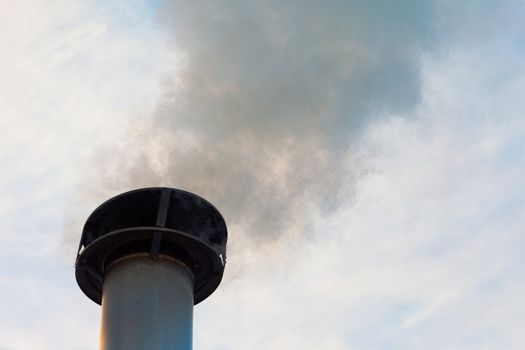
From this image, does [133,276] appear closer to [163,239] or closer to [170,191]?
[163,239]

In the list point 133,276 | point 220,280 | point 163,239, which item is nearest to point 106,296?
point 133,276

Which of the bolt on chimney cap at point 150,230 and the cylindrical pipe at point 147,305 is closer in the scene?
the cylindrical pipe at point 147,305

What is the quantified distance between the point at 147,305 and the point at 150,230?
41.7 inches

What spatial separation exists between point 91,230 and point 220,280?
6.69ft

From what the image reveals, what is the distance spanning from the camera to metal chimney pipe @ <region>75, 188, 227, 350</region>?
8555mm

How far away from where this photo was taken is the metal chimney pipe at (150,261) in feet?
28.1

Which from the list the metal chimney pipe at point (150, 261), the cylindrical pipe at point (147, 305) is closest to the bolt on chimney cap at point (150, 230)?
the metal chimney pipe at point (150, 261)

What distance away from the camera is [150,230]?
364 inches

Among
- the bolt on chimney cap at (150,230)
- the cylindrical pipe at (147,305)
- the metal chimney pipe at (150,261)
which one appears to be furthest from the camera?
the bolt on chimney cap at (150,230)

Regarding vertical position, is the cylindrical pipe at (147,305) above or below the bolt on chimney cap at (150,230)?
below

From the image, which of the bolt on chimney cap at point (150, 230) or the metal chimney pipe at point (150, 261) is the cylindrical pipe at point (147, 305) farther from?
the bolt on chimney cap at point (150, 230)

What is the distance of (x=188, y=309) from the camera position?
9078 mm

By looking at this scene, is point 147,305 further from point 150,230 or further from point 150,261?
point 150,230

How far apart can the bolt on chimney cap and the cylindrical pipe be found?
188mm
